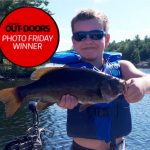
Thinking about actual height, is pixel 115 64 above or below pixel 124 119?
above

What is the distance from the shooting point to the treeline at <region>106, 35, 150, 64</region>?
130500 millimetres

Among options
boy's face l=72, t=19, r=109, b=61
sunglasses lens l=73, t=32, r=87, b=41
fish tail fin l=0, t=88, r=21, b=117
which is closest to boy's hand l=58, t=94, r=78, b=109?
boy's face l=72, t=19, r=109, b=61

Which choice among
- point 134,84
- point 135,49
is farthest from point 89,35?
point 135,49

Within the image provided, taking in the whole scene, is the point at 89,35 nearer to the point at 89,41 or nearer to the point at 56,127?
the point at 89,41

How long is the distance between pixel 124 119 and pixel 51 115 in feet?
91.1

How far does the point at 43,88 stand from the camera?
16.0ft

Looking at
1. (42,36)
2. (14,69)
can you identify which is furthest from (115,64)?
(14,69)

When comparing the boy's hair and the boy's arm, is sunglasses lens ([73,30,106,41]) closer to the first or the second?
the boy's hair

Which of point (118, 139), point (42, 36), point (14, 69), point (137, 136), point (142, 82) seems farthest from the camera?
point (14, 69)

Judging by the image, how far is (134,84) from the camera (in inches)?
164

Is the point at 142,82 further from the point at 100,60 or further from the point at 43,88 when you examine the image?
the point at 43,88

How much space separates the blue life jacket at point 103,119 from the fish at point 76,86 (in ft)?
1.00

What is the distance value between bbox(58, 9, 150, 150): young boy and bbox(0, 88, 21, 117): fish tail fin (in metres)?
0.81

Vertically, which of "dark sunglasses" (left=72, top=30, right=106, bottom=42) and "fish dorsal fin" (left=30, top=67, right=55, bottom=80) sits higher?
"dark sunglasses" (left=72, top=30, right=106, bottom=42)
